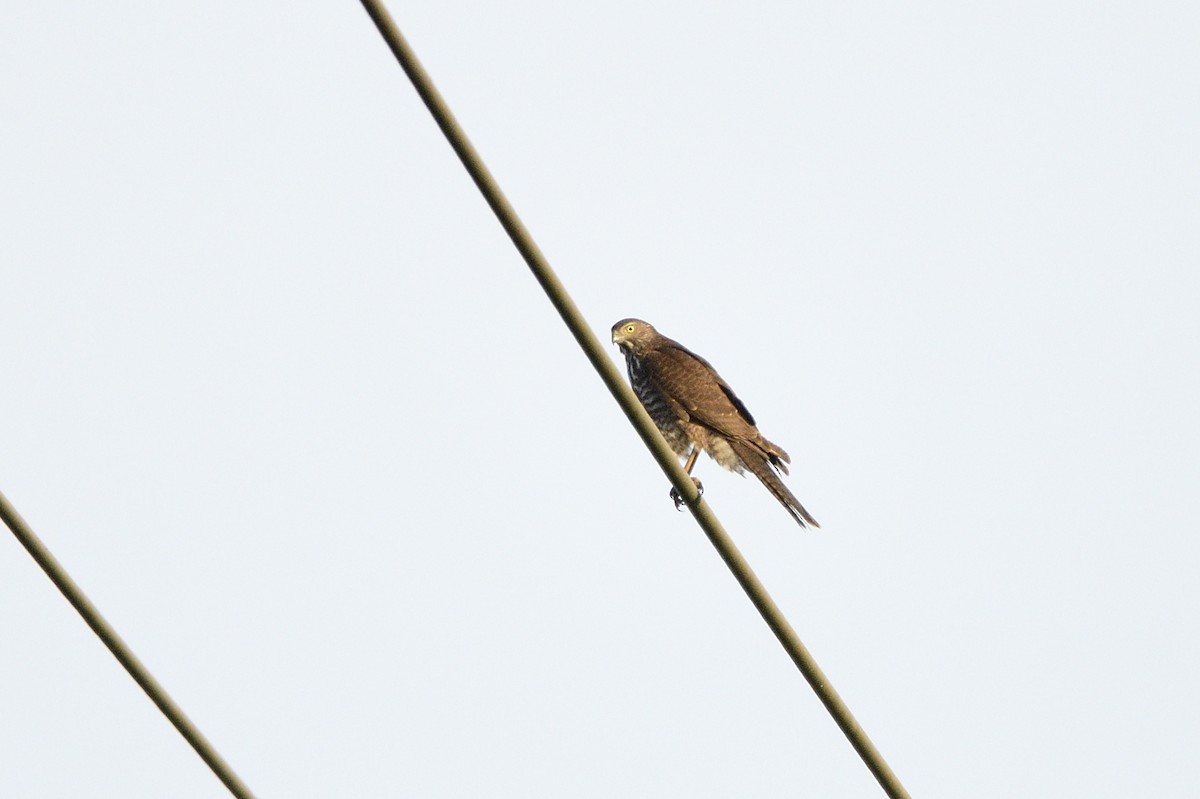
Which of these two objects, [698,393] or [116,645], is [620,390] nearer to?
[116,645]

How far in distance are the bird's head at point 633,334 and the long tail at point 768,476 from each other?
1624 mm

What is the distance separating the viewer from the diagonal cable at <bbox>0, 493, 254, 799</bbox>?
2860 millimetres

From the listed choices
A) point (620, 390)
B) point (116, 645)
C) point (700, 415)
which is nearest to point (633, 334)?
point (700, 415)

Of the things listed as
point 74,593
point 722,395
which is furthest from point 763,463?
point 74,593

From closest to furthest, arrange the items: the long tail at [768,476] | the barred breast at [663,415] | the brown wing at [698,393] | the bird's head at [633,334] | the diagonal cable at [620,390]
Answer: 1. the diagonal cable at [620,390]
2. the long tail at [768,476]
3. the brown wing at [698,393]
4. the barred breast at [663,415]
5. the bird's head at [633,334]

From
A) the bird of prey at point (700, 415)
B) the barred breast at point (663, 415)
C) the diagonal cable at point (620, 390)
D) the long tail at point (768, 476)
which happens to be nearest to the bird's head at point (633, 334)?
the bird of prey at point (700, 415)

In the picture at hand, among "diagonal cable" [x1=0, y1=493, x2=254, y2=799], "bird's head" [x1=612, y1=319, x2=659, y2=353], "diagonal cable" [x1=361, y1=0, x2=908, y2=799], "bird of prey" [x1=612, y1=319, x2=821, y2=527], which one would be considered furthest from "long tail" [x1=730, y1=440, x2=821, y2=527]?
"diagonal cable" [x1=0, y1=493, x2=254, y2=799]

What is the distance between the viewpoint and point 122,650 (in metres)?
2.99

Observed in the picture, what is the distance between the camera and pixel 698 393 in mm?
7879

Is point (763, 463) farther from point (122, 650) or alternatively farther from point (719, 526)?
point (122, 650)

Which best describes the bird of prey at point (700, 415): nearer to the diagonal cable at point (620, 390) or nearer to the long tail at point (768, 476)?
the long tail at point (768, 476)

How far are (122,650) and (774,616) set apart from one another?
1664 millimetres

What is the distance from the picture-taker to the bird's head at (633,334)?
8922 mm

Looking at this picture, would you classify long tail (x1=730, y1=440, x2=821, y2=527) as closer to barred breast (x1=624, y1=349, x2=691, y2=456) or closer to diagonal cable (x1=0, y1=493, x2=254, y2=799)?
barred breast (x1=624, y1=349, x2=691, y2=456)
